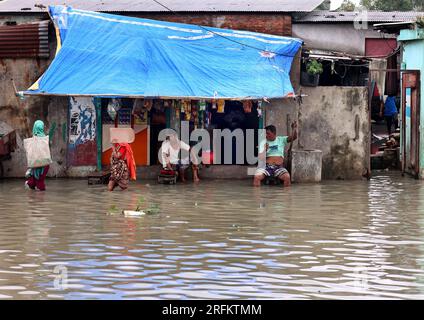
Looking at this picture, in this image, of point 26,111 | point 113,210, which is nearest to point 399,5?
point 26,111

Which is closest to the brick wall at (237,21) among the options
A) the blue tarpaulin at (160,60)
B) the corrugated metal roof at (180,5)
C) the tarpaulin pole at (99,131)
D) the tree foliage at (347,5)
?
the corrugated metal roof at (180,5)

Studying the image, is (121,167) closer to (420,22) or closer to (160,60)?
(160,60)

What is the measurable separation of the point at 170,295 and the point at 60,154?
1204cm

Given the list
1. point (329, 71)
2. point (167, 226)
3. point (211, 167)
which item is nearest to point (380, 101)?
point (329, 71)

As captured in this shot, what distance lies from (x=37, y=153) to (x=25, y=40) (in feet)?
9.80

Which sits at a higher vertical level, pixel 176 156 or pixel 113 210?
pixel 176 156

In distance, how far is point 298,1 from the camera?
23.0 metres

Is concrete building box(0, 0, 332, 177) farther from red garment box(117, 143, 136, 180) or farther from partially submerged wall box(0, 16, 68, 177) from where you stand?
red garment box(117, 143, 136, 180)

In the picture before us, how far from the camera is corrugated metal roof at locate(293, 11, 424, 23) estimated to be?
2264 cm

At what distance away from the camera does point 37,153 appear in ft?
62.2

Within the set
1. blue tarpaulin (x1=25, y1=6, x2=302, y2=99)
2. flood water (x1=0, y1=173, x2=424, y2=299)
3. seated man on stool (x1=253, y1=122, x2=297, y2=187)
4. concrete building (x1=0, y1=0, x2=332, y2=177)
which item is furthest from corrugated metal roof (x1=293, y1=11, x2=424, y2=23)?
flood water (x1=0, y1=173, x2=424, y2=299)

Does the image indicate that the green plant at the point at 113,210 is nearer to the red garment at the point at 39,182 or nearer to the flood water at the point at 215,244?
the flood water at the point at 215,244

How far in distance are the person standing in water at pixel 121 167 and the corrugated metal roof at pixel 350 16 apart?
203 inches

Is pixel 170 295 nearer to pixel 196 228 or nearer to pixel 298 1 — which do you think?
pixel 196 228
